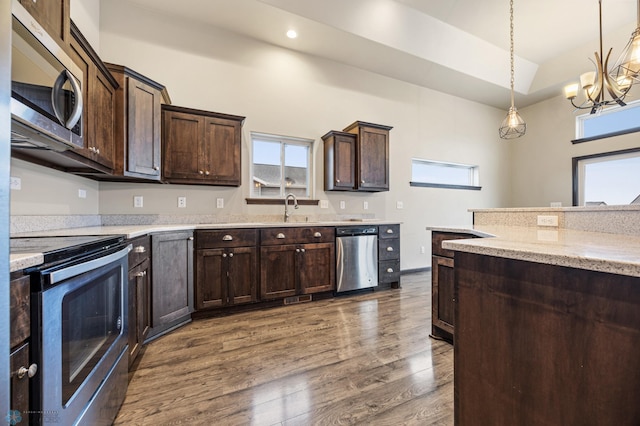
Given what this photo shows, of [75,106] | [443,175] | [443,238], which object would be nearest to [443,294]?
[443,238]

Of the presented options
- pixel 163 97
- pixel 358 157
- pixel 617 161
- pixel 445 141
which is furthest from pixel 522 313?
pixel 617 161

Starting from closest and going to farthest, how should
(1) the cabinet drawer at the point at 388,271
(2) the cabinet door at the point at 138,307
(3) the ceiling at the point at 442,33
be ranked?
1. (2) the cabinet door at the point at 138,307
2. (3) the ceiling at the point at 442,33
3. (1) the cabinet drawer at the point at 388,271

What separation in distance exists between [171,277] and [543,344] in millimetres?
2467

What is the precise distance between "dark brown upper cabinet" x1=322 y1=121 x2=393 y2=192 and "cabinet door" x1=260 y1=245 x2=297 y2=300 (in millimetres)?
1262

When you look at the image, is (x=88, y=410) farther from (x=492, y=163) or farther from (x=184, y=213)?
(x=492, y=163)

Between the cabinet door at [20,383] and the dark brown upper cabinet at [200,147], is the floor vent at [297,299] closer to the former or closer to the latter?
the dark brown upper cabinet at [200,147]

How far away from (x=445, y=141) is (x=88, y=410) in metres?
5.50

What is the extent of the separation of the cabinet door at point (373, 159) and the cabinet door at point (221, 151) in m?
1.68

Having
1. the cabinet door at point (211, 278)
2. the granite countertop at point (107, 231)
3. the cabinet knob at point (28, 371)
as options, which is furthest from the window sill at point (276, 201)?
the cabinet knob at point (28, 371)

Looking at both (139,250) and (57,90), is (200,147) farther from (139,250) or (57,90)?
(57,90)

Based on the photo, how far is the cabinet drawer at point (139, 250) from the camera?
1.71m

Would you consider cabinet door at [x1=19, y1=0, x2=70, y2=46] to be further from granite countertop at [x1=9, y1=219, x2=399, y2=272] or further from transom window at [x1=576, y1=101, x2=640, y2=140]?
transom window at [x1=576, y1=101, x2=640, y2=140]

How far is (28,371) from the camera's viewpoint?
74 cm

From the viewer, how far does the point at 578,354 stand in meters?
0.71
